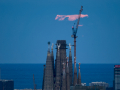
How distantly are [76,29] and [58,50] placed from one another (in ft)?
59.6

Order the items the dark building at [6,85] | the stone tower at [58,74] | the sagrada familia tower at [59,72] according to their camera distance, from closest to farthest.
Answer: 1. the sagrada familia tower at [59,72]
2. the stone tower at [58,74]
3. the dark building at [6,85]

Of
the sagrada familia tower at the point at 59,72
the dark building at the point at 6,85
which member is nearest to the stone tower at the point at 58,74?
the sagrada familia tower at the point at 59,72

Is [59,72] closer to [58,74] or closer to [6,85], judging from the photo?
[58,74]

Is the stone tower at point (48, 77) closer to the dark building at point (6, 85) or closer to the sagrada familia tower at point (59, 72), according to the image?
the sagrada familia tower at point (59, 72)

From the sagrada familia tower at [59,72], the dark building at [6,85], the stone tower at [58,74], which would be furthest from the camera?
the dark building at [6,85]

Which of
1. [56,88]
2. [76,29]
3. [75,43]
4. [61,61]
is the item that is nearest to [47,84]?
[56,88]

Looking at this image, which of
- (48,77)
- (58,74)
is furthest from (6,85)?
(58,74)

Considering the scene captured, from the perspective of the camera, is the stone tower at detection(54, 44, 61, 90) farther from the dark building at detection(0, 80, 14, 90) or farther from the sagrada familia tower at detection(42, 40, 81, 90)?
the dark building at detection(0, 80, 14, 90)

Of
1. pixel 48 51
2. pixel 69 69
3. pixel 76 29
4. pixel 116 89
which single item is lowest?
pixel 116 89

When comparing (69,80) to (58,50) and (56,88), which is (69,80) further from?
(58,50)

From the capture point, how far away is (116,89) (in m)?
83.2

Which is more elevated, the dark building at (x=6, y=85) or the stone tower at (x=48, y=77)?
the stone tower at (x=48, y=77)

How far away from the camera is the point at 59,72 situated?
60.8m

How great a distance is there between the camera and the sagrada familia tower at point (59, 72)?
2327 inches
